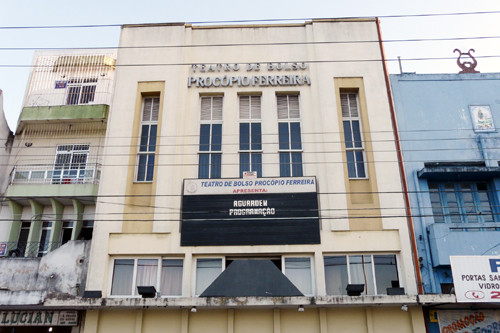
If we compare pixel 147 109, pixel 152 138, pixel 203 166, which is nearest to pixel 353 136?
pixel 203 166

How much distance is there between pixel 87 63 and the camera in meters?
21.2

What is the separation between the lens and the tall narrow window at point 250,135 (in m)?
Result: 16.7

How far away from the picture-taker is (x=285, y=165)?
16.7 metres

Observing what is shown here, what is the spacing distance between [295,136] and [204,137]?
12.5 ft

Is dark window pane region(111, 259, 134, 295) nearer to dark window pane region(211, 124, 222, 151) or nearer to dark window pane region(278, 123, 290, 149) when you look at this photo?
dark window pane region(211, 124, 222, 151)

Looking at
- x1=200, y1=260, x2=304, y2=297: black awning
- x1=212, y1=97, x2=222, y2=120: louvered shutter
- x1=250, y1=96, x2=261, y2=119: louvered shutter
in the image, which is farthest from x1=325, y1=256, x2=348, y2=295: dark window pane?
x1=212, y1=97, x2=222, y2=120: louvered shutter

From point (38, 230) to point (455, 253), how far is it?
54.6ft

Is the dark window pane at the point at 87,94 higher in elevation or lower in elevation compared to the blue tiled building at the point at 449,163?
higher

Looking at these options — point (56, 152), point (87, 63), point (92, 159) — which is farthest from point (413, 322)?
point (87, 63)

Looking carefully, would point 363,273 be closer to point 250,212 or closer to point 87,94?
point 250,212

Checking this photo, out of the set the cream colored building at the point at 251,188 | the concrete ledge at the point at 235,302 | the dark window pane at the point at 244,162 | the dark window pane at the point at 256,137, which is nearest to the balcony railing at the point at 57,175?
the cream colored building at the point at 251,188

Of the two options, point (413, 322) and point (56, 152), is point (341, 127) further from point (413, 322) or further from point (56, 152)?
point (56, 152)

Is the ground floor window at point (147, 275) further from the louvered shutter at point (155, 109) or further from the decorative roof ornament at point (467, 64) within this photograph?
the decorative roof ornament at point (467, 64)

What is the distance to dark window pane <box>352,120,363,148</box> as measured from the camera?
17016 mm
